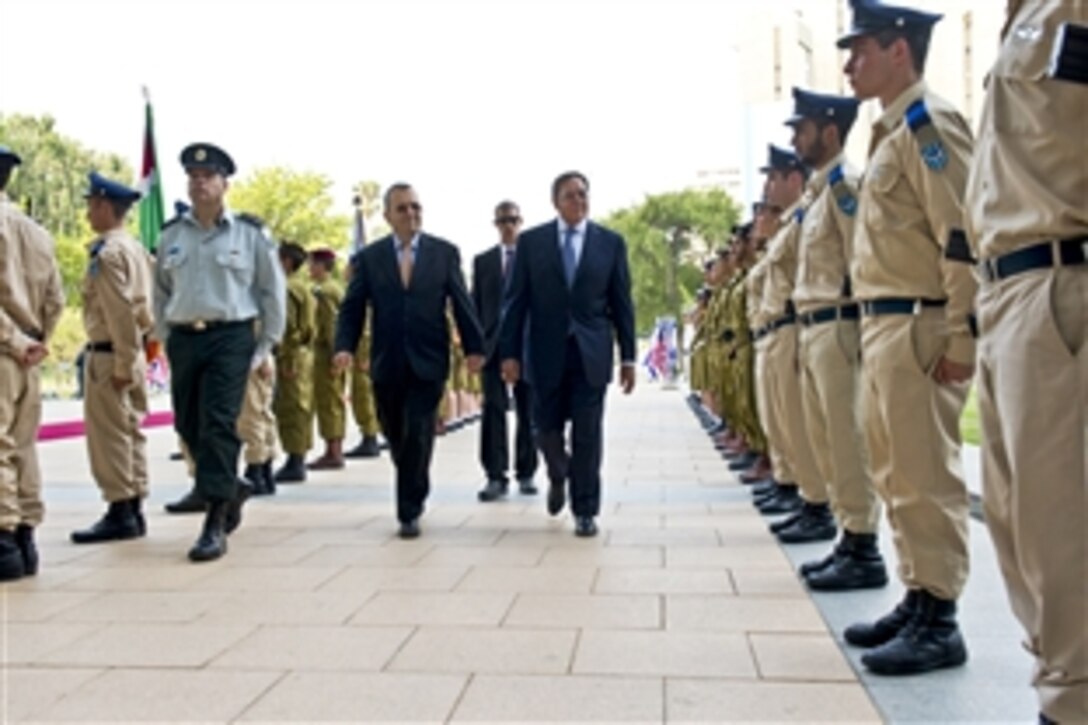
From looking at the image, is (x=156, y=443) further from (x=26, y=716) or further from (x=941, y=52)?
(x=941, y=52)

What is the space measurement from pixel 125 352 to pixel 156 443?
28.6 feet

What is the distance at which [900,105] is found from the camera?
374cm

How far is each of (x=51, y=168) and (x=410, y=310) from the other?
52284 mm

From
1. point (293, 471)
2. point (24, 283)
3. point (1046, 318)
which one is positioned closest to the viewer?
point (1046, 318)

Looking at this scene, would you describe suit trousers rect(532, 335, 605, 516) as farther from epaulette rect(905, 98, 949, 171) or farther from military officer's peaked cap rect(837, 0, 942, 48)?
epaulette rect(905, 98, 949, 171)

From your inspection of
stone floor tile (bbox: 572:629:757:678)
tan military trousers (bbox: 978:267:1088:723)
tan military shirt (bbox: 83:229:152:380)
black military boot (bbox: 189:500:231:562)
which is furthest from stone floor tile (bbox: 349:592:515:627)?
tan military shirt (bbox: 83:229:152:380)

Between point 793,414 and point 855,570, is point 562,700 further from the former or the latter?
point 793,414

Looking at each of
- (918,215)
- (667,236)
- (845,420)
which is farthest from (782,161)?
(667,236)

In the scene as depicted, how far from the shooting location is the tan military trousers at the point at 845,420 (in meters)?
4.72

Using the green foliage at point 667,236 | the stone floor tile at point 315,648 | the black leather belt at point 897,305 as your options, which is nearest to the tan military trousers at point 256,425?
the stone floor tile at point 315,648

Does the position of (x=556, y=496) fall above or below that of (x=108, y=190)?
below

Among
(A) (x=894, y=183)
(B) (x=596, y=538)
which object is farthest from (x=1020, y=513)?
(B) (x=596, y=538)

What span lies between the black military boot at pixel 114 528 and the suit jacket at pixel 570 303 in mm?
2466

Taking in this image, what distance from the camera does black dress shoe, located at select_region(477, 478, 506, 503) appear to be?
26.3 feet
